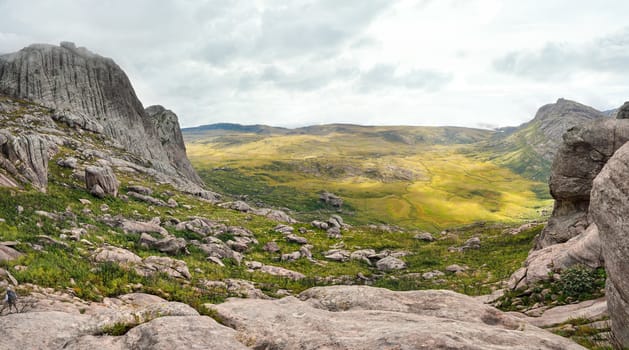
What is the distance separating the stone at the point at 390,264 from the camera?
41.5m

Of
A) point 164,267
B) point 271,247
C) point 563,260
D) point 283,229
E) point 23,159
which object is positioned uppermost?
point 23,159

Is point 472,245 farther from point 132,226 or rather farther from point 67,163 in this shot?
point 67,163

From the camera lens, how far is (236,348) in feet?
33.9

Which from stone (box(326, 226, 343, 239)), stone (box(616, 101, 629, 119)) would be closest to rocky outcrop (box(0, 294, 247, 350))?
stone (box(616, 101, 629, 119))

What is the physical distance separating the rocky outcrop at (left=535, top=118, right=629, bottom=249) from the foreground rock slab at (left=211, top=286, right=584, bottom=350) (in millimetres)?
24189

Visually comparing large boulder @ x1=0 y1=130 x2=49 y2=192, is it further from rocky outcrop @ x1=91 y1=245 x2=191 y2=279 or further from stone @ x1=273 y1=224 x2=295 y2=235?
stone @ x1=273 y1=224 x2=295 y2=235

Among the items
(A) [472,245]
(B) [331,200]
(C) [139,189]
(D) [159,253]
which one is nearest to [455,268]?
(A) [472,245]

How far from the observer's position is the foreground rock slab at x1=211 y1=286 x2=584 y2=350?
9953 mm

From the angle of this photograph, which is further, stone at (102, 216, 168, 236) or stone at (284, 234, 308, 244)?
stone at (284, 234, 308, 244)

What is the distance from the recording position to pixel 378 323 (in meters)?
12.3

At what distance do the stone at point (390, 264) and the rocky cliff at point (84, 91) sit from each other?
237 ft

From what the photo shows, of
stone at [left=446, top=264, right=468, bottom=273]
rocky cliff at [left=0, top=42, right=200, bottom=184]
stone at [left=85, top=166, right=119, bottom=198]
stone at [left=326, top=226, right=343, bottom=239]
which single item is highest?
rocky cliff at [left=0, top=42, right=200, bottom=184]

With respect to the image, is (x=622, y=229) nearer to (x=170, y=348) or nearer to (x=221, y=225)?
(x=170, y=348)

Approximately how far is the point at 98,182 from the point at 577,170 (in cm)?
5402
